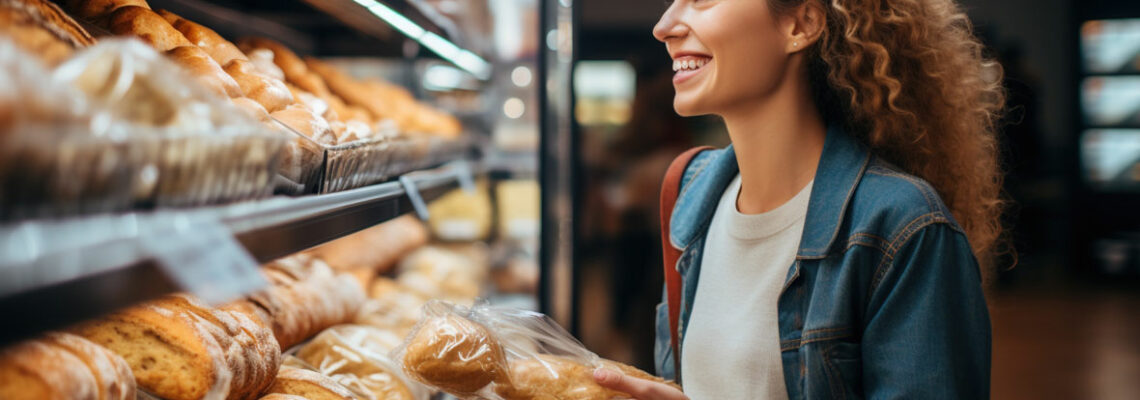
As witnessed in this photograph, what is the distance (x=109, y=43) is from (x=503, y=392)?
2.27 feet

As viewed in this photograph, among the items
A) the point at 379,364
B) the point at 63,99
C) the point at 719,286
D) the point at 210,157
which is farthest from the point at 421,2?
the point at 63,99

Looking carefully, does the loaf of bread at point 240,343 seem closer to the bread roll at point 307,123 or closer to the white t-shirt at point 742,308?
the bread roll at point 307,123

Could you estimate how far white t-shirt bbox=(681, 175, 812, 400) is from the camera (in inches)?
51.4

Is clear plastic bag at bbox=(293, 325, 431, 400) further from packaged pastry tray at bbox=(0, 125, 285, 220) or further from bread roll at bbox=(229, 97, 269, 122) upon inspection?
packaged pastry tray at bbox=(0, 125, 285, 220)

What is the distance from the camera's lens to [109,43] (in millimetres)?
572

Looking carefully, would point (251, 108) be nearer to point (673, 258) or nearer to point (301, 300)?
point (301, 300)

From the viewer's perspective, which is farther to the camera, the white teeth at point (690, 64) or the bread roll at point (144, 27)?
the white teeth at point (690, 64)

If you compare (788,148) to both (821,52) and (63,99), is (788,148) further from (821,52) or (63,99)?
(63,99)

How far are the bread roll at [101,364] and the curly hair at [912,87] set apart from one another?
1.09m

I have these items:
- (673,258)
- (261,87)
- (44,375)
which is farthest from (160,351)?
(673,258)

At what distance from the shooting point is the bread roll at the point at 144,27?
107cm

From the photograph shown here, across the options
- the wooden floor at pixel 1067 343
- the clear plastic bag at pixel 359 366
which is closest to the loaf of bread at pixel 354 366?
the clear plastic bag at pixel 359 366

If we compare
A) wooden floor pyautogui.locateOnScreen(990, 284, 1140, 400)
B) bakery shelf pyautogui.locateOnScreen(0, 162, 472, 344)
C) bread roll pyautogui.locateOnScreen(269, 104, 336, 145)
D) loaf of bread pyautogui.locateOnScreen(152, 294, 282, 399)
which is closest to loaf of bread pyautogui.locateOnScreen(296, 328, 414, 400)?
loaf of bread pyautogui.locateOnScreen(152, 294, 282, 399)

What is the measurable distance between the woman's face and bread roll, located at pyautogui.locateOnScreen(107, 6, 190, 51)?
82 centimetres
